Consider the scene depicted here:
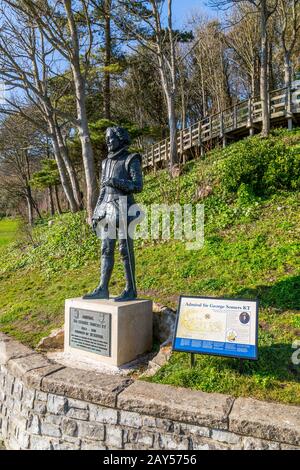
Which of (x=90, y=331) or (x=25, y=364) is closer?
(x=25, y=364)

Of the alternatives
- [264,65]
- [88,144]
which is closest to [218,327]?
[88,144]

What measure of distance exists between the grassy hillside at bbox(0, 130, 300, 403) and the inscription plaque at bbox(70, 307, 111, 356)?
80cm

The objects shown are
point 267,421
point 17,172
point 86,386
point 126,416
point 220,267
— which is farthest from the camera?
point 17,172

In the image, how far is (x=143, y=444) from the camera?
Result: 2857 millimetres

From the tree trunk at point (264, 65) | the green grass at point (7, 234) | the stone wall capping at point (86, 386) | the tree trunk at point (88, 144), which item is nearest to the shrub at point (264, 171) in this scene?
the tree trunk at point (88, 144)

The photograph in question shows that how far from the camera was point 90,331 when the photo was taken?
160 inches

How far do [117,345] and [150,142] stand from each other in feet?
80.4

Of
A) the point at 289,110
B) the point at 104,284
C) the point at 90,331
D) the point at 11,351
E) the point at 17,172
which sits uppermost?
the point at 289,110

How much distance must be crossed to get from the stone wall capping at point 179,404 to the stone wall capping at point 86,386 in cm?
11

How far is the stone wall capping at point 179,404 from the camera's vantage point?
263 centimetres

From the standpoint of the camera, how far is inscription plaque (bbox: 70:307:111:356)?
3.91 meters

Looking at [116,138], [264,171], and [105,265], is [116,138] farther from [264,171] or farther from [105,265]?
[264,171]

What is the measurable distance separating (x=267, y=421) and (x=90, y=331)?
87.1 inches
